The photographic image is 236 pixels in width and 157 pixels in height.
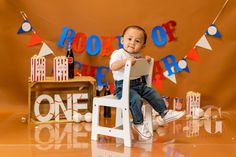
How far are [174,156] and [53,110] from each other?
47.9 inches

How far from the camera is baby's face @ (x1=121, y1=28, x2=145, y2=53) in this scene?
8.89 ft

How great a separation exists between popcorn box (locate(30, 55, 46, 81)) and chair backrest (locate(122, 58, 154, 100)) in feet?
2.87

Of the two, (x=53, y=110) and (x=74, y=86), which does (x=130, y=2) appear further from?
(x=53, y=110)

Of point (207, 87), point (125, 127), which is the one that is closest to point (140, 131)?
point (125, 127)

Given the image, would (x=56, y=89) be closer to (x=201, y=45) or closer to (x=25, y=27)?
(x=25, y=27)

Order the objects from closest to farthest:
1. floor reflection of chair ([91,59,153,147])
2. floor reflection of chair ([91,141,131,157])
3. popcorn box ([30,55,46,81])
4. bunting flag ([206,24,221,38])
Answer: floor reflection of chair ([91,141,131,157]) → floor reflection of chair ([91,59,153,147]) → popcorn box ([30,55,46,81]) → bunting flag ([206,24,221,38])

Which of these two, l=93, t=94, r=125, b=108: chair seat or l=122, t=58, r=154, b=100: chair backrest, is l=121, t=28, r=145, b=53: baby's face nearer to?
l=122, t=58, r=154, b=100: chair backrest

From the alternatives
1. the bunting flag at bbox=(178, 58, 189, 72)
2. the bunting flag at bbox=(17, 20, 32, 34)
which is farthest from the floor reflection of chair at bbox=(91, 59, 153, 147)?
the bunting flag at bbox=(17, 20, 32, 34)

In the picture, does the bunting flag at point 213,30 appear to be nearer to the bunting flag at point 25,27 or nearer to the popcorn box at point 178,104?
the popcorn box at point 178,104

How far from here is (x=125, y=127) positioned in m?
2.56

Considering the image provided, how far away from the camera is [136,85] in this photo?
274 cm

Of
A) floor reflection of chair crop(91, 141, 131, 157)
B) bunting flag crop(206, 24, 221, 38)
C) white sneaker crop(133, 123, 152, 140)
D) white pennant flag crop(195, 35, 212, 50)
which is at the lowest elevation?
floor reflection of chair crop(91, 141, 131, 157)

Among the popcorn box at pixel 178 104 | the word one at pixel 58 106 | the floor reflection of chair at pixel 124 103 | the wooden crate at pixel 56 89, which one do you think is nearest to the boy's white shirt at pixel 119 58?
the floor reflection of chair at pixel 124 103

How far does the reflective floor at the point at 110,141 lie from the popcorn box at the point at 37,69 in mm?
354
